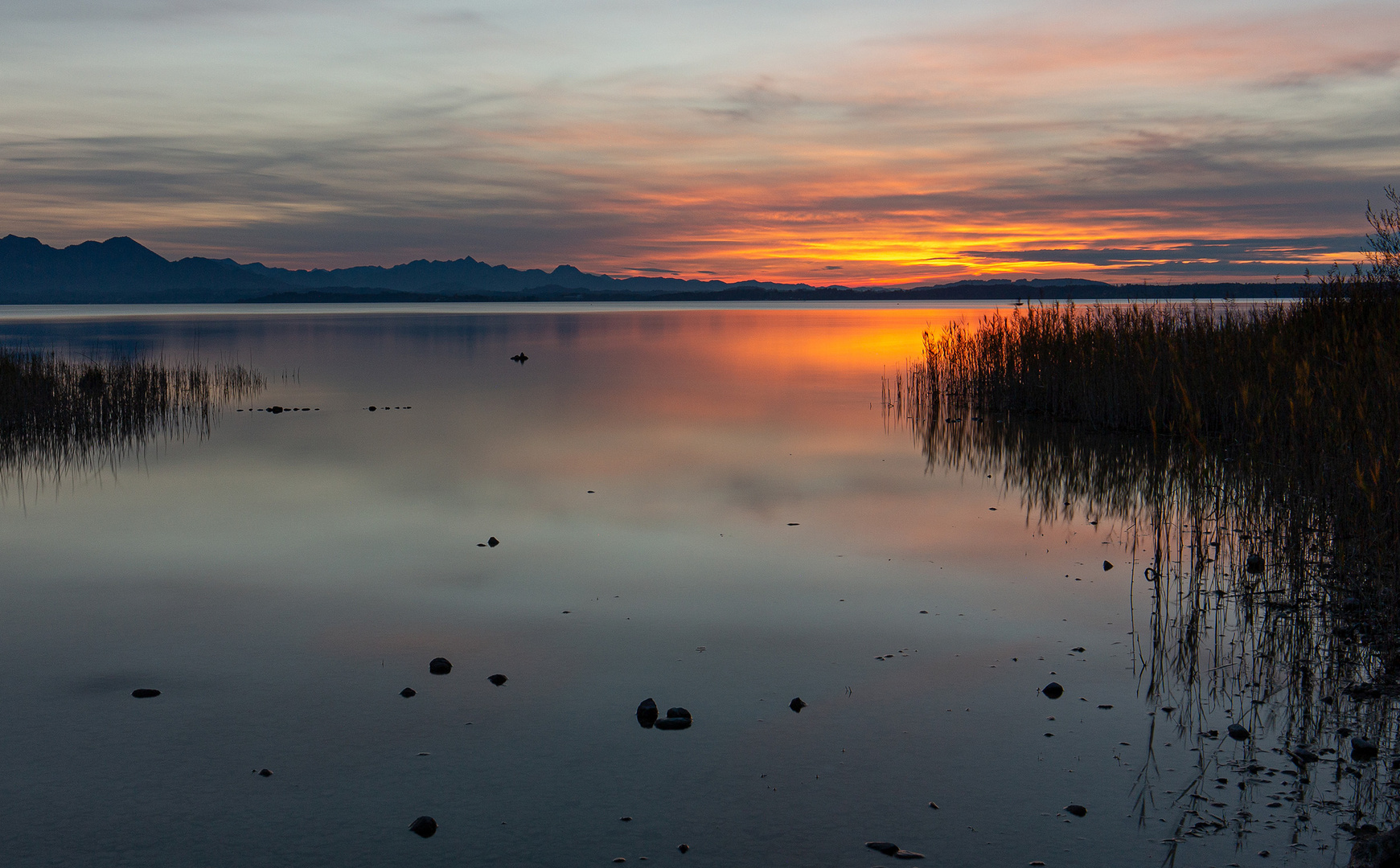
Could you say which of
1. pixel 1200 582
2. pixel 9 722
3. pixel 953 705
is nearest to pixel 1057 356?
pixel 1200 582

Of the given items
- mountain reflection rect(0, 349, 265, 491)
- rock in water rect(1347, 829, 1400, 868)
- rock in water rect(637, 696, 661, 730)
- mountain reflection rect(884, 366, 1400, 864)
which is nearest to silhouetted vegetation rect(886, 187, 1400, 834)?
mountain reflection rect(884, 366, 1400, 864)

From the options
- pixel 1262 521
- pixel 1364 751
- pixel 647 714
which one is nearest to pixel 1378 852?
pixel 1364 751

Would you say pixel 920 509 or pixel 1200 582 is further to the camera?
pixel 920 509

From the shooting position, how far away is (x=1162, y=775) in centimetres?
506

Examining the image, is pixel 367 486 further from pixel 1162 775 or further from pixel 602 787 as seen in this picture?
pixel 1162 775

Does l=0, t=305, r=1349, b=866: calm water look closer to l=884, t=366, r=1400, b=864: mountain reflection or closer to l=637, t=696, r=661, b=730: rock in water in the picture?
l=884, t=366, r=1400, b=864: mountain reflection

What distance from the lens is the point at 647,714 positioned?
229 inches

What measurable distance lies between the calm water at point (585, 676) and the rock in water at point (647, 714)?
186mm

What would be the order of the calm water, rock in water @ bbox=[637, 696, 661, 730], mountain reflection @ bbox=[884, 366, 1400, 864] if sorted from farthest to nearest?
rock in water @ bbox=[637, 696, 661, 730]
mountain reflection @ bbox=[884, 366, 1400, 864]
the calm water

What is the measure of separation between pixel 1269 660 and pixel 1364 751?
4.76 feet

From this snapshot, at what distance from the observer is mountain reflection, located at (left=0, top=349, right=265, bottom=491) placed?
16.0m

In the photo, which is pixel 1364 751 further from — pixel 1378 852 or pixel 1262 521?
pixel 1262 521

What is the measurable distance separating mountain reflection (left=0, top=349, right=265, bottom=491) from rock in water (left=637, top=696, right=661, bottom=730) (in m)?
12.5

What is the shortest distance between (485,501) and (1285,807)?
9952mm
